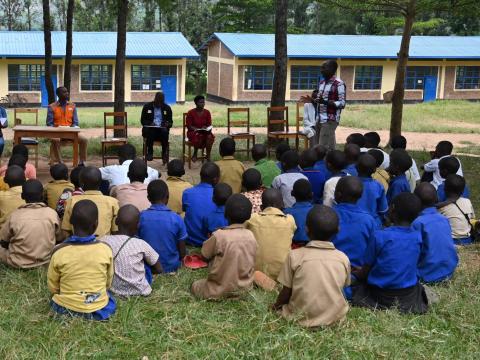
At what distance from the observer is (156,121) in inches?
426

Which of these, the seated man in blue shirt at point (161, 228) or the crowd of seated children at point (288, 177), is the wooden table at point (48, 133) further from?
the seated man in blue shirt at point (161, 228)

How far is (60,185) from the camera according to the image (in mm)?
6293

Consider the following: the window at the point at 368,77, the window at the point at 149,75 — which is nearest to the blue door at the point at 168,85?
the window at the point at 149,75

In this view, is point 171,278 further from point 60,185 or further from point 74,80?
point 74,80

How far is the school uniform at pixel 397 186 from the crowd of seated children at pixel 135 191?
2.59 meters

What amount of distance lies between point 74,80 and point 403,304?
28.3 m

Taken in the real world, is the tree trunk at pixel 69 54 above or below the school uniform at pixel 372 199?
above

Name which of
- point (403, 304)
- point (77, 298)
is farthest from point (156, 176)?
point (403, 304)

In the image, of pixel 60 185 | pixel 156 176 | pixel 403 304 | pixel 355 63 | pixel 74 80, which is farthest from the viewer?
pixel 355 63

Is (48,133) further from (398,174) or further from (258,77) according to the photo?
(258,77)

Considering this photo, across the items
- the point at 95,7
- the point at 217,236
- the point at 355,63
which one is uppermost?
the point at 95,7

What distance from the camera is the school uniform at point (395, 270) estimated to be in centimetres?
459

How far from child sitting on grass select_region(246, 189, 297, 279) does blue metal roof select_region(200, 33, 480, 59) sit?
26.6 meters

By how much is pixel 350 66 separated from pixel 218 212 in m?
29.5
